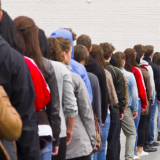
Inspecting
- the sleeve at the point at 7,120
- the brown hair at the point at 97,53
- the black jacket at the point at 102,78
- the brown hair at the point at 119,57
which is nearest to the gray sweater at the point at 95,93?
the black jacket at the point at 102,78

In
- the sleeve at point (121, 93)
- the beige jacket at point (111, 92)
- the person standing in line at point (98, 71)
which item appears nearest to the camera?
the person standing in line at point (98, 71)

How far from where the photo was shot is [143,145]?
899 cm

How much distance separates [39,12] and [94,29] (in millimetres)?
1693

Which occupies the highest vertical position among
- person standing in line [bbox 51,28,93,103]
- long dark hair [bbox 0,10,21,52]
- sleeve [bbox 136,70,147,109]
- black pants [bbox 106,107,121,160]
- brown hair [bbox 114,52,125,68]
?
long dark hair [bbox 0,10,21,52]

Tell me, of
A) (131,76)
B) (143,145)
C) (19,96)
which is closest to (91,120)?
(19,96)

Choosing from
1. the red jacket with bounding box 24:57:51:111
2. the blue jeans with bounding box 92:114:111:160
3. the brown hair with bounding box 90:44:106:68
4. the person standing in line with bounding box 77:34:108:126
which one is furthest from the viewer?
the blue jeans with bounding box 92:114:111:160

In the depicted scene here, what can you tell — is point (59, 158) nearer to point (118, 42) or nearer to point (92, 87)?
point (92, 87)

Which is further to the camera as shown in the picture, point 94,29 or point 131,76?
point 94,29

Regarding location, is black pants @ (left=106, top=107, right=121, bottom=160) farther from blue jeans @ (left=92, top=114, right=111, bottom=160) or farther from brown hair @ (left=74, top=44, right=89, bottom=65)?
brown hair @ (left=74, top=44, right=89, bottom=65)

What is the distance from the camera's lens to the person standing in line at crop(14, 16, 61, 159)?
3436mm

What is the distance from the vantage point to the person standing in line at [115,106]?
6.75 metres

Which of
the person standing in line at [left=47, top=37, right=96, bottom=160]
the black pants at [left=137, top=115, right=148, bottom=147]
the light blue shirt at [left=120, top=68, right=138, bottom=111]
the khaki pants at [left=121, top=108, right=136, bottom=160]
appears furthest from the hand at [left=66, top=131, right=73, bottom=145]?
the black pants at [left=137, top=115, right=148, bottom=147]

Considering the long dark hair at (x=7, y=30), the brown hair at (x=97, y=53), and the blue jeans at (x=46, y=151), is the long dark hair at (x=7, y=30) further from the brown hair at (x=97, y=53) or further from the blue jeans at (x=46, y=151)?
the brown hair at (x=97, y=53)

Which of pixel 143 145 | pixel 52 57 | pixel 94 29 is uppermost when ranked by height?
pixel 52 57
